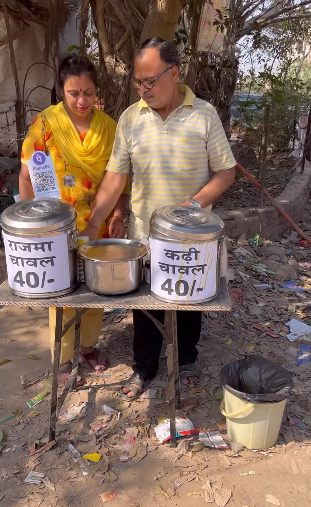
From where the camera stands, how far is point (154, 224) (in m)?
1.93

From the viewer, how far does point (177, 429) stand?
2586 mm

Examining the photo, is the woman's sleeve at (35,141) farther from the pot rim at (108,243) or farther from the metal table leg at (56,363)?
the metal table leg at (56,363)

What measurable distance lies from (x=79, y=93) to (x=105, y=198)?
1.79 ft

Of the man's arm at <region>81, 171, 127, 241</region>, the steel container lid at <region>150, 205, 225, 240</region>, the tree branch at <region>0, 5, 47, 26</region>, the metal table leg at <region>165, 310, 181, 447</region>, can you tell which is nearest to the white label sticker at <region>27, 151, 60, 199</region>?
the man's arm at <region>81, 171, 127, 241</region>

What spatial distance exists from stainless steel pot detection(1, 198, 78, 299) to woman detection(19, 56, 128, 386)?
0.52m

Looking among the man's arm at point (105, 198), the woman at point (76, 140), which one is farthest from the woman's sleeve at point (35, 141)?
the man's arm at point (105, 198)

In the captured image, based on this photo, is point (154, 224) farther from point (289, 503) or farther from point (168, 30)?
point (168, 30)

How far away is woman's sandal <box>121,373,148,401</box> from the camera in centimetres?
288

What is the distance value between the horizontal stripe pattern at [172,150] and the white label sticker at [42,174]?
1.02 feet

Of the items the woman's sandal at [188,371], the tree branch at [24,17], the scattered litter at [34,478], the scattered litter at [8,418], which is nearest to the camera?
the scattered litter at [34,478]

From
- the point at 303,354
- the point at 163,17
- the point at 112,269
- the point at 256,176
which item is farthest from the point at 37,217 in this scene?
the point at 256,176

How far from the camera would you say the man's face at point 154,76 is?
217 centimetres

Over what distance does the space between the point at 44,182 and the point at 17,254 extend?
0.66 meters

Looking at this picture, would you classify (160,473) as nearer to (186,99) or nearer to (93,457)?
(93,457)
